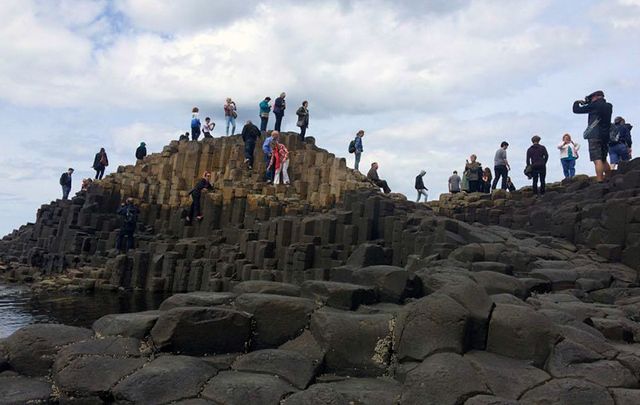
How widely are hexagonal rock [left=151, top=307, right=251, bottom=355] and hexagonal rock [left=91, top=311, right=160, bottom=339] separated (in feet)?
0.60

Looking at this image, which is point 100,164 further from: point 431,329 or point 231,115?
point 431,329

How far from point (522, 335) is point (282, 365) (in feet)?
11.1

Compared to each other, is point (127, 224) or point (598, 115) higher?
point (598, 115)

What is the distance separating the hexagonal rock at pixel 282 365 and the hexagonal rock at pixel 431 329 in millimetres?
1333

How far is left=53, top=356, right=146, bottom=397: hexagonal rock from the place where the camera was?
6859mm

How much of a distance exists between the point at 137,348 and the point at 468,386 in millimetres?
4817

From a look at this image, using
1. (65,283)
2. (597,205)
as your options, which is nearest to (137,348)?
(597,205)

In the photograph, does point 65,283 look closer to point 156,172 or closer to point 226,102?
point 156,172

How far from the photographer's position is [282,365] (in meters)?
7.16

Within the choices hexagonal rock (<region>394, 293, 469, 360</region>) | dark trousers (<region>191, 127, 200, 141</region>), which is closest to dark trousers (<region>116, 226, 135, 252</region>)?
dark trousers (<region>191, 127, 200, 141</region>)

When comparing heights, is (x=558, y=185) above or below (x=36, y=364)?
above

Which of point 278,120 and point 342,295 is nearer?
point 342,295

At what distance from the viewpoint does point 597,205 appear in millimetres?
15352

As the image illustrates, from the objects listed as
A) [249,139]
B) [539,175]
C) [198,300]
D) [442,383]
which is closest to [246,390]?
[442,383]
